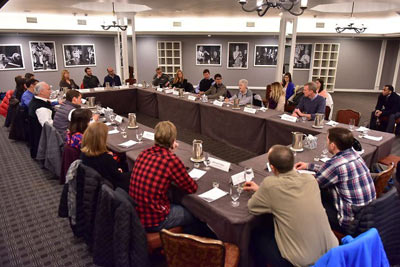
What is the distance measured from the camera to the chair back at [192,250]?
5.28 ft

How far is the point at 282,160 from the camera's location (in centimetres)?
186

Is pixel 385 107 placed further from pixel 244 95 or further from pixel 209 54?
pixel 209 54

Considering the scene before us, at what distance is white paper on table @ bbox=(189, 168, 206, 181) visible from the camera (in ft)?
8.55

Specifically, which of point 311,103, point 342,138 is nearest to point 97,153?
point 342,138

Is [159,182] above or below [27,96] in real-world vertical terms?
below

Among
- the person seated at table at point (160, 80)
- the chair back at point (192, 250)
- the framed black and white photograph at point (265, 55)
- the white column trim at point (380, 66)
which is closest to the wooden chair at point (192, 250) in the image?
the chair back at point (192, 250)

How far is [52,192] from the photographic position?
4.01m

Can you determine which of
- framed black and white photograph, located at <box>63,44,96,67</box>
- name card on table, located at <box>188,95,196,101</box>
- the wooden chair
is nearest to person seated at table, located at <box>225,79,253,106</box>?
name card on table, located at <box>188,95,196,101</box>

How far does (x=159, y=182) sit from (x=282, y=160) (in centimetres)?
91

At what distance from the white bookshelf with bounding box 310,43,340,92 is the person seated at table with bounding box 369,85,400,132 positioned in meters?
7.35

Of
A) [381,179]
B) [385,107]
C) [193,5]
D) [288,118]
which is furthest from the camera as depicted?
[193,5]

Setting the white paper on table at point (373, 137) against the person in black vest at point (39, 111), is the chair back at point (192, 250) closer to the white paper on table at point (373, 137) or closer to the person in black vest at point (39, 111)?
the white paper on table at point (373, 137)

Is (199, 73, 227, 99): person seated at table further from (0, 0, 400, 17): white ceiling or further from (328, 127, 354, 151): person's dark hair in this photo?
(328, 127, 354, 151): person's dark hair

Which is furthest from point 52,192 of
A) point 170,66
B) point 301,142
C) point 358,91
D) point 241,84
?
point 358,91
